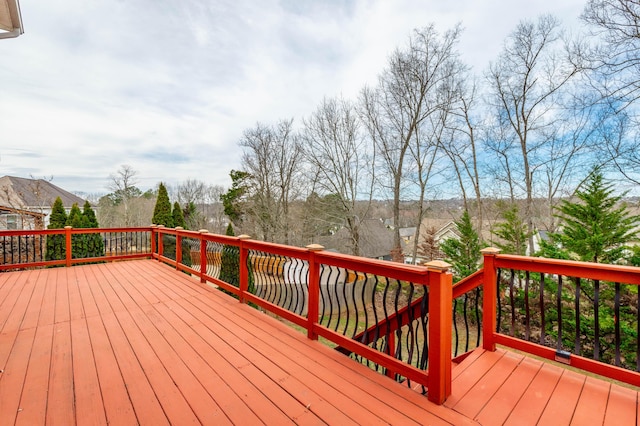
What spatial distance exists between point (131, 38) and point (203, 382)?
27.2 feet

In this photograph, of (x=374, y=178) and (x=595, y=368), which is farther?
(x=374, y=178)

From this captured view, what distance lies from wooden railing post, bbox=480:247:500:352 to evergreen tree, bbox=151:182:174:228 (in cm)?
1528

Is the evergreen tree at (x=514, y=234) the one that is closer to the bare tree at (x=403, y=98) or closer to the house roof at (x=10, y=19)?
the bare tree at (x=403, y=98)

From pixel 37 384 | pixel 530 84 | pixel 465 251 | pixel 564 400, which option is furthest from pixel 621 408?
pixel 530 84

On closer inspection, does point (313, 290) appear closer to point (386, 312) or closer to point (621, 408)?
point (386, 312)

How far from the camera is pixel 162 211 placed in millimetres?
14695

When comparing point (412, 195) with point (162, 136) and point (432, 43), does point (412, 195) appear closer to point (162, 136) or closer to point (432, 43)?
point (432, 43)

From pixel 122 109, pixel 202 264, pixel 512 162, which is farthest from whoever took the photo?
pixel 512 162

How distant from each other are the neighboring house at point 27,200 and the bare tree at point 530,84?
21.9 m

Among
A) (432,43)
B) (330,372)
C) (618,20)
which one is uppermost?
(432,43)

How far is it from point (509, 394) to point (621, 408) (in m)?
0.66

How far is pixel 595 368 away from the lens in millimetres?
2129

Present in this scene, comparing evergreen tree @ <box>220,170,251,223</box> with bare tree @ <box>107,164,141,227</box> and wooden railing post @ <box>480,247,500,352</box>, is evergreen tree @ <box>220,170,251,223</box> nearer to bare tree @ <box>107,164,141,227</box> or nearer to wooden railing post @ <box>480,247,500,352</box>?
bare tree @ <box>107,164,141,227</box>

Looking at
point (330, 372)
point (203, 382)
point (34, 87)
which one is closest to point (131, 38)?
point (34, 87)
